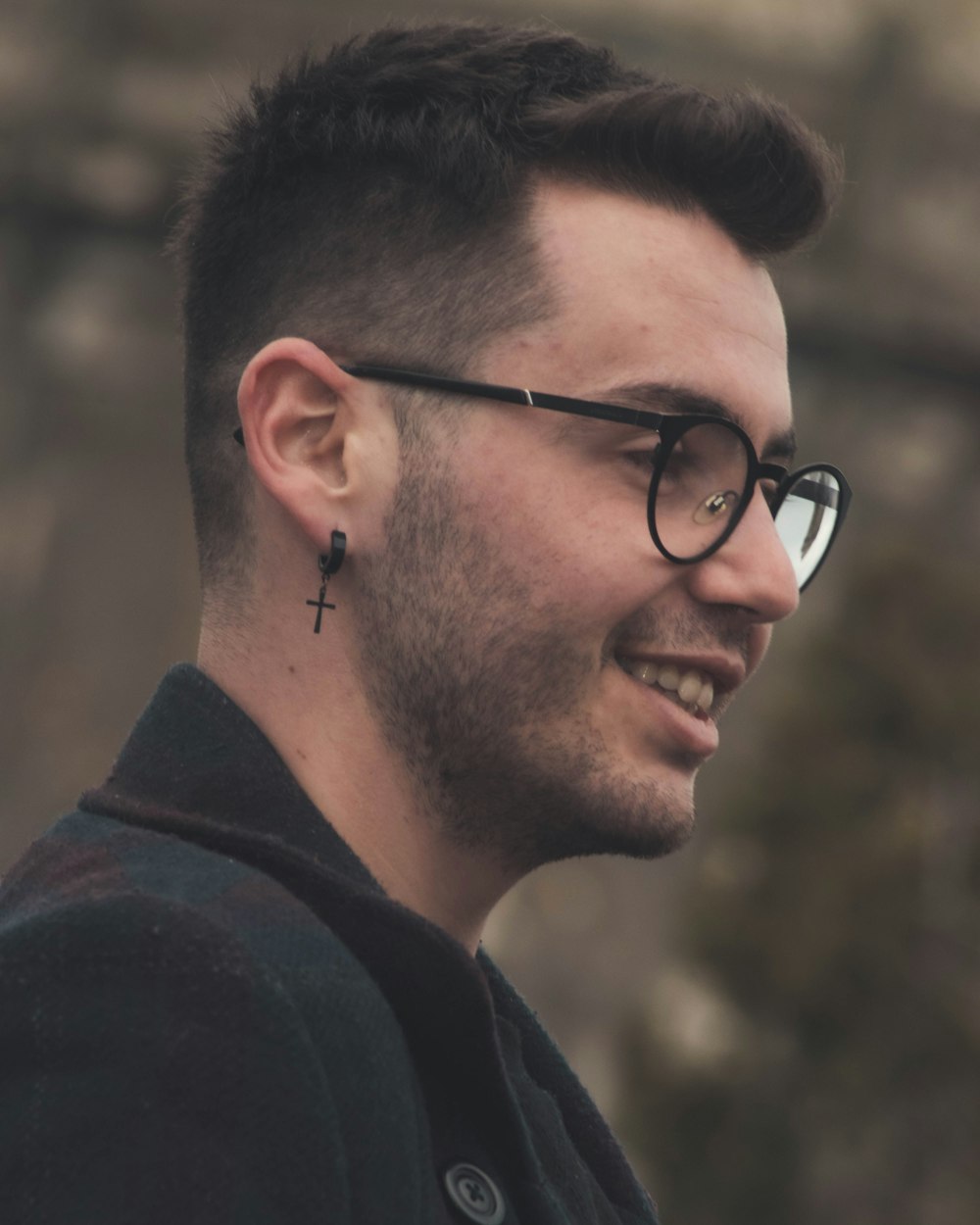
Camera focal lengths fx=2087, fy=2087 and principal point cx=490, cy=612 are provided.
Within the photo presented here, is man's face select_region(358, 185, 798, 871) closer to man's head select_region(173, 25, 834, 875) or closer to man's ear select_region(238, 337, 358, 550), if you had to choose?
man's head select_region(173, 25, 834, 875)

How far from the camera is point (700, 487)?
2555mm

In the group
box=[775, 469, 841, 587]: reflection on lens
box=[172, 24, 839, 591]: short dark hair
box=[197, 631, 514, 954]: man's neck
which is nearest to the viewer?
box=[197, 631, 514, 954]: man's neck

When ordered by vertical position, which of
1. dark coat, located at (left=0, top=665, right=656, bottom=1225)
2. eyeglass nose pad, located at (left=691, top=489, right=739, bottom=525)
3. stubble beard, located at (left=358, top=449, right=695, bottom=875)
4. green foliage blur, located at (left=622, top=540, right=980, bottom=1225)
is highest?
eyeglass nose pad, located at (left=691, top=489, right=739, bottom=525)

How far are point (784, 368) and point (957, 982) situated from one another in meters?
7.45

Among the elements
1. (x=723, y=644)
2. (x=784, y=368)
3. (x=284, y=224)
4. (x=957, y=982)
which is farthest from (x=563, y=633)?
A: (x=957, y=982)

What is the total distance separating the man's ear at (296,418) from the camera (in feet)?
8.38

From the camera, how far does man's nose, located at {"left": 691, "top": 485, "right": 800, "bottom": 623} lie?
252cm

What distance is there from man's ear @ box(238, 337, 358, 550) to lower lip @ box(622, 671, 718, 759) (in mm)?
442

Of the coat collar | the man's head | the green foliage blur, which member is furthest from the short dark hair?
the green foliage blur

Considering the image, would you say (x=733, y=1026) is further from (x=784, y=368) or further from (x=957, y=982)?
(x=784, y=368)

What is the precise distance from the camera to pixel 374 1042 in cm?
193

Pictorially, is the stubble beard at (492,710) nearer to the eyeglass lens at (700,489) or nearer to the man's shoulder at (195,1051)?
the eyeglass lens at (700,489)

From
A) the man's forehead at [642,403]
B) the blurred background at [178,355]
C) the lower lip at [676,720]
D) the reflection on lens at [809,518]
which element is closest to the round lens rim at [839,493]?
the reflection on lens at [809,518]

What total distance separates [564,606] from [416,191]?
639 mm
